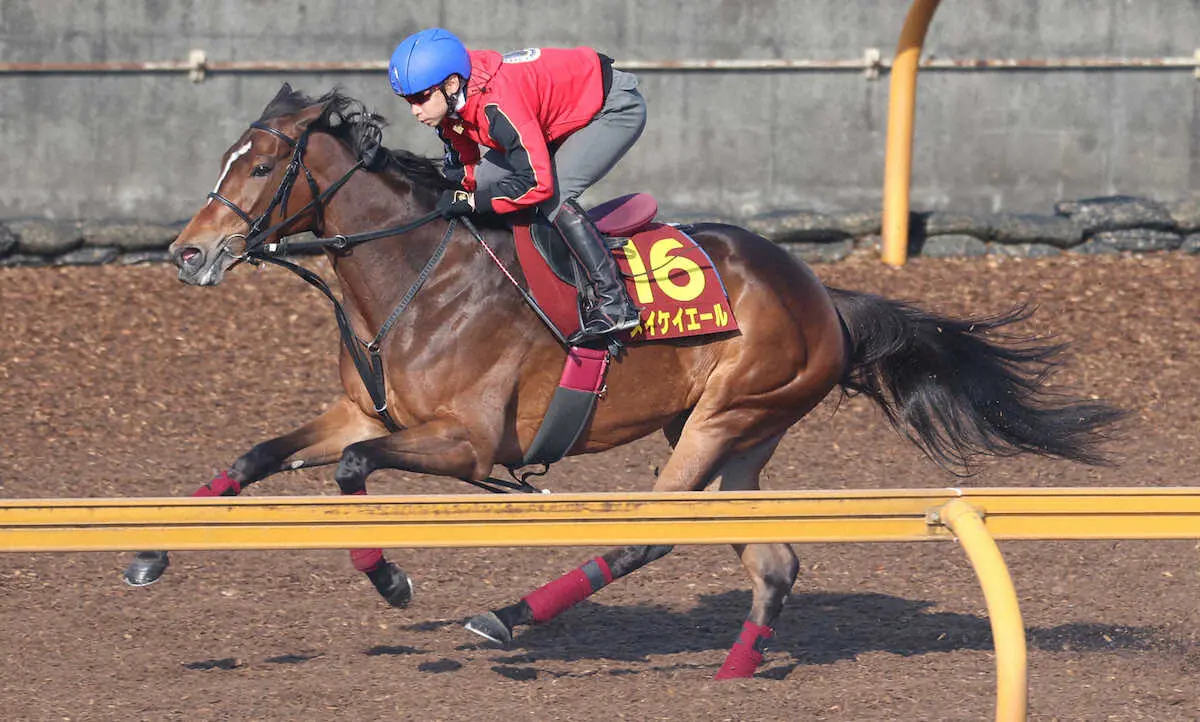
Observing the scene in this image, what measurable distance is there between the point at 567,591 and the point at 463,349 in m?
0.90

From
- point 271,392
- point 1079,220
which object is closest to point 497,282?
point 271,392

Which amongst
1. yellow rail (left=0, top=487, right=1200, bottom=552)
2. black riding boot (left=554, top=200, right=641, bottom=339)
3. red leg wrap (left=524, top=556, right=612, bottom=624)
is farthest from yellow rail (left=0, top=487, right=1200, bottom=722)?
red leg wrap (left=524, top=556, right=612, bottom=624)

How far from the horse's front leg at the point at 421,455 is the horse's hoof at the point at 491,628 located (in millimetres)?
578

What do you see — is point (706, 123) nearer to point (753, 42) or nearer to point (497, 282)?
point (753, 42)

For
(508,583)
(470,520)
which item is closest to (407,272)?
(470,520)

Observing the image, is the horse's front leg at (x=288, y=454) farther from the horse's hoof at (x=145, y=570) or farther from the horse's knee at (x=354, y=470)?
the horse's knee at (x=354, y=470)

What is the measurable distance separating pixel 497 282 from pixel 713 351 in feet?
2.54

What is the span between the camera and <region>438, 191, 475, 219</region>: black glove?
16.2 feet

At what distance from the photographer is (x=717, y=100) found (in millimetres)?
11211

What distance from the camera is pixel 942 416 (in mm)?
5691

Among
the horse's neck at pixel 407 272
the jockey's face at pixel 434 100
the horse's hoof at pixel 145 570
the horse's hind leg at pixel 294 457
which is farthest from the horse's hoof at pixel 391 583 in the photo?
the jockey's face at pixel 434 100

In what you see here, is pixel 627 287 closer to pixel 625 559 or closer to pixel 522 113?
pixel 522 113

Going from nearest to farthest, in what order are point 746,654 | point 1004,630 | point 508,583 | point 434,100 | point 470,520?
1. point 1004,630
2. point 470,520
3. point 434,100
4. point 746,654
5. point 508,583

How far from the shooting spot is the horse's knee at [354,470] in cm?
459
